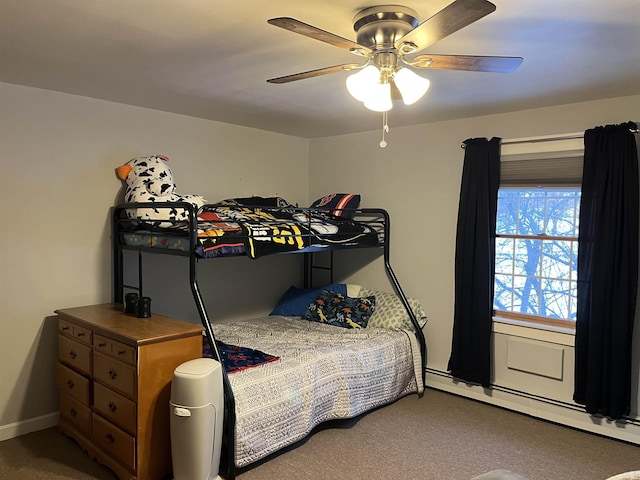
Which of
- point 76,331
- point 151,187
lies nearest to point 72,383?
point 76,331

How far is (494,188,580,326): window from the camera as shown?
3.51 metres

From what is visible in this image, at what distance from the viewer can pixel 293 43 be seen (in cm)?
221

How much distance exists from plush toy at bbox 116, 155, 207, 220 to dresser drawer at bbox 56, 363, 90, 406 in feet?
3.34

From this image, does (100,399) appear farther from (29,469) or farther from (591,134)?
(591,134)

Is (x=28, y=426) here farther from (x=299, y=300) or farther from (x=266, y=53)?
(x=266, y=53)

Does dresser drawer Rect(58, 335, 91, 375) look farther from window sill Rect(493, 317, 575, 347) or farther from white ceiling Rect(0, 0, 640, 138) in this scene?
window sill Rect(493, 317, 575, 347)

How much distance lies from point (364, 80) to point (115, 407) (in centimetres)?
206

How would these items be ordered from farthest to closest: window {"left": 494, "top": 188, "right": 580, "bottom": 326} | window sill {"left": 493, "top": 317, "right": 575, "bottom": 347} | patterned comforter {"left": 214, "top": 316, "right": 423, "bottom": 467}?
window {"left": 494, "top": 188, "right": 580, "bottom": 326} → window sill {"left": 493, "top": 317, "right": 575, "bottom": 347} → patterned comforter {"left": 214, "top": 316, "right": 423, "bottom": 467}

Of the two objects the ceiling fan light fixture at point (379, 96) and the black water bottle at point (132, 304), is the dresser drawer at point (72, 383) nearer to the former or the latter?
the black water bottle at point (132, 304)

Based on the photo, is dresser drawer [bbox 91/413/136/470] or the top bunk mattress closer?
dresser drawer [bbox 91/413/136/470]

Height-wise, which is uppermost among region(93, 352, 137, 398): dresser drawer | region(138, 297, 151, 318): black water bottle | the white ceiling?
the white ceiling

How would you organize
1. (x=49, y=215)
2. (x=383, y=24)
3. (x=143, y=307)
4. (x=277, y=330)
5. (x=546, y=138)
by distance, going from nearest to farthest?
(x=383, y=24)
(x=143, y=307)
(x=49, y=215)
(x=546, y=138)
(x=277, y=330)

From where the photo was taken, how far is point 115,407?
2605mm

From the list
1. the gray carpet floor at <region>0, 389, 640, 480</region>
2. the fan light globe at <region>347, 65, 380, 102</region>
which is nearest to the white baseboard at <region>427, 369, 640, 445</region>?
the gray carpet floor at <region>0, 389, 640, 480</region>
